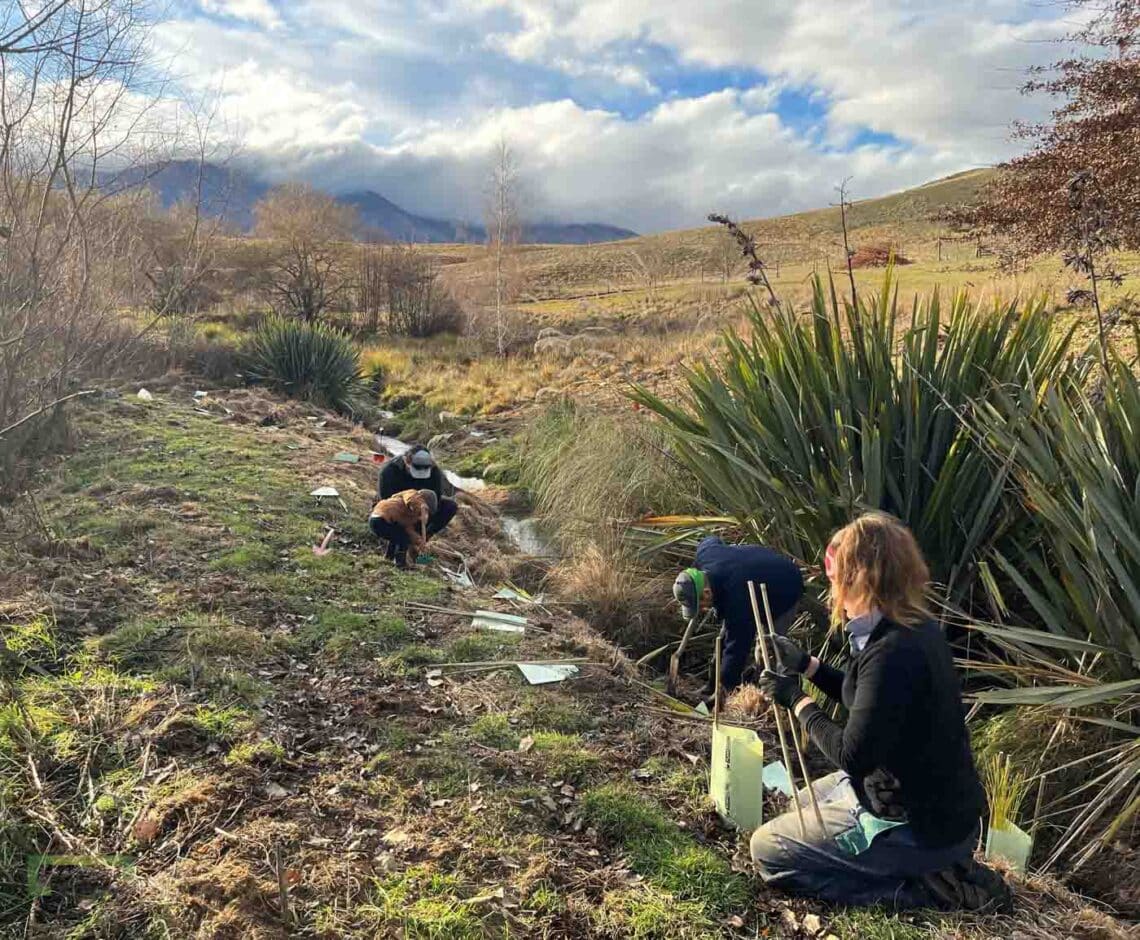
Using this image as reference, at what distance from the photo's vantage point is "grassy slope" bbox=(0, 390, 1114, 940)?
269 centimetres

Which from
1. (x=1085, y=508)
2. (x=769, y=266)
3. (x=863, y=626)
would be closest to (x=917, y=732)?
(x=863, y=626)

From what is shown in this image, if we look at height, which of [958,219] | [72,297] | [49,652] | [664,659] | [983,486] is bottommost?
[664,659]

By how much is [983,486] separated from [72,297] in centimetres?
723

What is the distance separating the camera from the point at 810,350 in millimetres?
5086

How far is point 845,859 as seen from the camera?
109 inches

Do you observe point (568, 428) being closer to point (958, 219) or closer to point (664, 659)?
point (664, 659)

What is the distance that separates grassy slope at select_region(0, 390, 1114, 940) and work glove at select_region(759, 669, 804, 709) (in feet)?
2.44

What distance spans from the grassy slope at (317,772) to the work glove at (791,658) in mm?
843

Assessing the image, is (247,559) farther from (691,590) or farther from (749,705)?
(749,705)

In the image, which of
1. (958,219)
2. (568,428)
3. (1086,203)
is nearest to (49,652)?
(1086,203)

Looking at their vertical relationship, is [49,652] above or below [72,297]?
below

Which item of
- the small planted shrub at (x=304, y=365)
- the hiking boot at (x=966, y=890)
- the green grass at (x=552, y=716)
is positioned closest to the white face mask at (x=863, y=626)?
the hiking boot at (x=966, y=890)

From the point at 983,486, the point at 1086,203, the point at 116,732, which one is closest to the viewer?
the point at 116,732

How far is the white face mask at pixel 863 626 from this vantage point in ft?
8.70
